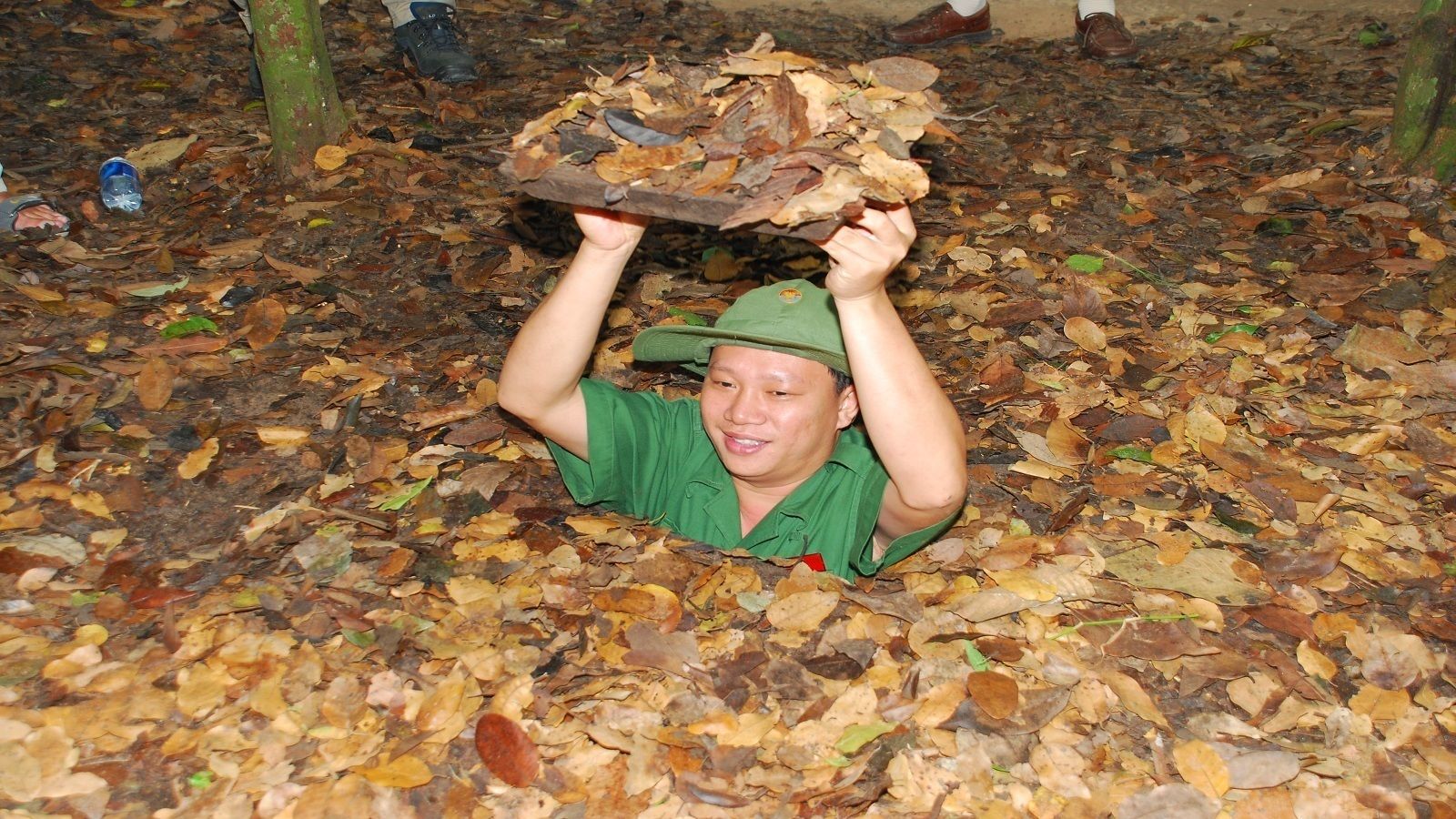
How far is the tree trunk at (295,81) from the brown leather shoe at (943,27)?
352 cm

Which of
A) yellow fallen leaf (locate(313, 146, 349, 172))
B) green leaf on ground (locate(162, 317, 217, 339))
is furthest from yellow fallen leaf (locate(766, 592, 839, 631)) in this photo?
yellow fallen leaf (locate(313, 146, 349, 172))

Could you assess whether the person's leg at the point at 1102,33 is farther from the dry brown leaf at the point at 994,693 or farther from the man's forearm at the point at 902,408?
A: the dry brown leaf at the point at 994,693

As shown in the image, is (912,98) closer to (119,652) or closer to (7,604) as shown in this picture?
(119,652)

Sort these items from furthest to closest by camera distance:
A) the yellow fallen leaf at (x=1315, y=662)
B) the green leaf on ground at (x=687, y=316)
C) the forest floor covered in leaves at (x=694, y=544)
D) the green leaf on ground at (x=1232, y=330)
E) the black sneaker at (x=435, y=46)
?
1. the black sneaker at (x=435, y=46)
2. the green leaf on ground at (x=687, y=316)
3. the green leaf on ground at (x=1232, y=330)
4. the yellow fallen leaf at (x=1315, y=662)
5. the forest floor covered in leaves at (x=694, y=544)

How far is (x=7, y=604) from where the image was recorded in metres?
2.55

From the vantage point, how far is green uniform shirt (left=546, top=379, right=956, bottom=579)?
289 centimetres

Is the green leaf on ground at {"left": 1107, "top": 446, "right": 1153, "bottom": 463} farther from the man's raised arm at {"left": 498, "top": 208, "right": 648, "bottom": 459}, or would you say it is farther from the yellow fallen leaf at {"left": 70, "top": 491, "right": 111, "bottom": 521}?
the yellow fallen leaf at {"left": 70, "top": 491, "right": 111, "bottom": 521}

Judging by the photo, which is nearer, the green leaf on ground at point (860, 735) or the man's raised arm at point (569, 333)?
the green leaf on ground at point (860, 735)

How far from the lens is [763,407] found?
275 centimetres

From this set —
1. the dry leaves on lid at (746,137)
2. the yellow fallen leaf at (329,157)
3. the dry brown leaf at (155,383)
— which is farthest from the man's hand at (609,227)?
the yellow fallen leaf at (329,157)

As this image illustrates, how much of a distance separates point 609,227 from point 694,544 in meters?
0.90

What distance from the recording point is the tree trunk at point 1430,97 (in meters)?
4.41

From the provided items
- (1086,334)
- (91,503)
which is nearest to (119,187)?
(91,503)

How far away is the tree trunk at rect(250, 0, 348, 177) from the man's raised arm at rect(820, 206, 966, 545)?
3.08 metres
